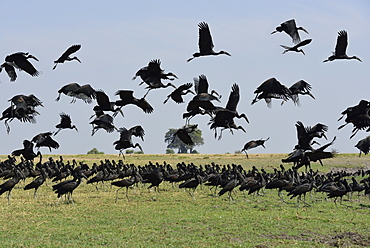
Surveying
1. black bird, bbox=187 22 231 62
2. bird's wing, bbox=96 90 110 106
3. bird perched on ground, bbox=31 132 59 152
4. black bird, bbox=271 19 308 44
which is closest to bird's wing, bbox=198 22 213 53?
black bird, bbox=187 22 231 62

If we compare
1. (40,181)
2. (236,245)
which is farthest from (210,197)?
(236,245)

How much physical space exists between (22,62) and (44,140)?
18.7 ft

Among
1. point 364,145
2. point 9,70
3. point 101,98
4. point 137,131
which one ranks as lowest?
point 364,145

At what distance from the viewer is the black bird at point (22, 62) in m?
17.3

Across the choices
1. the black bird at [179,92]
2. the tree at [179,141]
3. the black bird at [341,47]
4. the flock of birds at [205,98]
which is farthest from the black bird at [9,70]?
the tree at [179,141]

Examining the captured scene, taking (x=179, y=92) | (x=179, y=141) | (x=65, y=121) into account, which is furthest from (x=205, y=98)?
(x=179, y=141)

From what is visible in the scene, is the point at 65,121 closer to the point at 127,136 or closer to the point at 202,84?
the point at 127,136

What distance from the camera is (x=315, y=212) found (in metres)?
17.0

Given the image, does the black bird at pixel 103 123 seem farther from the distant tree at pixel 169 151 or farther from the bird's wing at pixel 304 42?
the distant tree at pixel 169 151

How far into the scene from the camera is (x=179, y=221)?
1457cm

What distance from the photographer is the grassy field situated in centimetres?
1202

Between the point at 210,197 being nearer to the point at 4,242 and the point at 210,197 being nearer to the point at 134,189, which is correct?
the point at 134,189

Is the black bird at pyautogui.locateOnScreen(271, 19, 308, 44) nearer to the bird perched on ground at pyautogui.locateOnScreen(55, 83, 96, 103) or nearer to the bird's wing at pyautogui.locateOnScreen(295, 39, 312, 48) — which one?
the bird's wing at pyautogui.locateOnScreen(295, 39, 312, 48)

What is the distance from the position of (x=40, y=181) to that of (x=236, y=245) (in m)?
9.98
